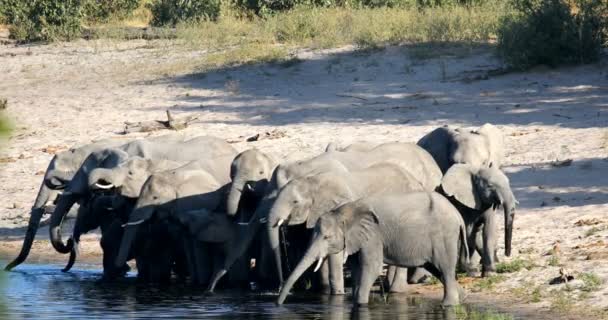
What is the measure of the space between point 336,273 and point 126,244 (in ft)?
7.72

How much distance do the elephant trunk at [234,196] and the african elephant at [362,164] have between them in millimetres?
346

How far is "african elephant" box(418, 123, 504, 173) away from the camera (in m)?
11.8

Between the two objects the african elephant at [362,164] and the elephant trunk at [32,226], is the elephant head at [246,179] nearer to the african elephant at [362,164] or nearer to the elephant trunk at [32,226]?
the african elephant at [362,164]

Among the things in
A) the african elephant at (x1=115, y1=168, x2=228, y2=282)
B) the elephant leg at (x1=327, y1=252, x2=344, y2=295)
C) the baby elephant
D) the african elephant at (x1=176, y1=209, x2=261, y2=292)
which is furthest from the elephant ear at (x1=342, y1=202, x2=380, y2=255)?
the african elephant at (x1=115, y1=168, x2=228, y2=282)

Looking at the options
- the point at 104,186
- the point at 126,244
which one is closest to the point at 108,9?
the point at 104,186

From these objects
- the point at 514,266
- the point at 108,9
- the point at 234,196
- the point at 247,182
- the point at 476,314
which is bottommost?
the point at 514,266

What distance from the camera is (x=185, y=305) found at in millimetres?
9523

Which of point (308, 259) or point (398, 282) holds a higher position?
point (308, 259)

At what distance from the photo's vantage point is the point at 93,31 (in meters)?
27.2

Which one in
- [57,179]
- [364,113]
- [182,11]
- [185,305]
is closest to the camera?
[185,305]

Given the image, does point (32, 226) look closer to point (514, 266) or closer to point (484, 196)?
point (484, 196)

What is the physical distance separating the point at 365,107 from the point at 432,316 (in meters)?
9.42

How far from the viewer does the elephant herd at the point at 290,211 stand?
8.70 metres

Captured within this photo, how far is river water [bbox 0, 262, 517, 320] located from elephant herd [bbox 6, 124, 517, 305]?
0.59 feet
